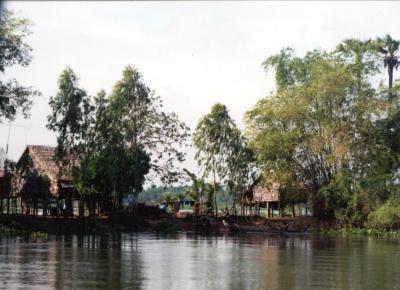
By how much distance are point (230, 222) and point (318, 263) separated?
81.4ft

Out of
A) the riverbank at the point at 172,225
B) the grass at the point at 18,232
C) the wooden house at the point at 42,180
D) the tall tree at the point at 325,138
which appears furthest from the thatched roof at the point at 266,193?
the grass at the point at 18,232

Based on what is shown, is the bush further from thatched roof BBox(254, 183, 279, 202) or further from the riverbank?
thatched roof BBox(254, 183, 279, 202)

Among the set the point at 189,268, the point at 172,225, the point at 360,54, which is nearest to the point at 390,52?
the point at 360,54

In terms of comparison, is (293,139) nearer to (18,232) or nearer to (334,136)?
(334,136)

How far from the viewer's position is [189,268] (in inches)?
712

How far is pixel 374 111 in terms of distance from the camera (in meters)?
44.3

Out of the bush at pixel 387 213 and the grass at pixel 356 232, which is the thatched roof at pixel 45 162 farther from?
the bush at pixel 387 213

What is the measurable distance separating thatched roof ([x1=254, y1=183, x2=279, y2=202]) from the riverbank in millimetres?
3051

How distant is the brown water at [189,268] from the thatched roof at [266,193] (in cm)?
2405

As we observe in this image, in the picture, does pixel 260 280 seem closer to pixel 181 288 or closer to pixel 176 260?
pixel 181 288

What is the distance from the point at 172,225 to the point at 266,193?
12582 mm

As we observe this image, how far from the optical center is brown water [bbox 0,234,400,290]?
574 inches

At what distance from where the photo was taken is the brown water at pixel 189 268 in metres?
14.6

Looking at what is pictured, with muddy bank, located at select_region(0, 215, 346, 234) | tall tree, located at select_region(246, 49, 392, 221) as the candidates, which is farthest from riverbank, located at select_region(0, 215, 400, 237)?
tall tree, located at select_region(246, 49, 392, 221)
